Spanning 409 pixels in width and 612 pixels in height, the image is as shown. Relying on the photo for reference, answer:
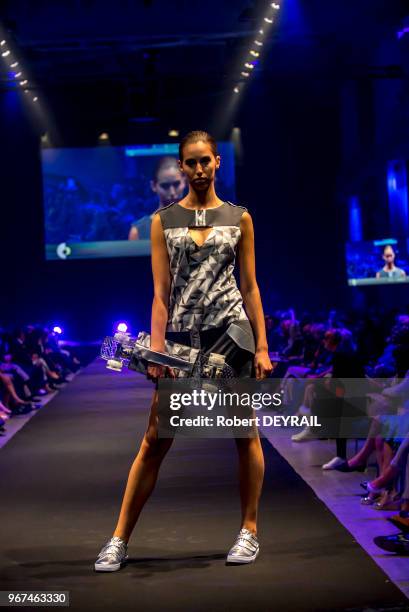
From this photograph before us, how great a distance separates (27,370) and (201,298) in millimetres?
8958

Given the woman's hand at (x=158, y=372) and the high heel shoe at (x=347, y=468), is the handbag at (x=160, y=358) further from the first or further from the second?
the high heel shoe at (x=347, y=468)

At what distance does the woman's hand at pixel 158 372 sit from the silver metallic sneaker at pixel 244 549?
0.62 metres

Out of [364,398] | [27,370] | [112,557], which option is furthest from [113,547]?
[27,370]

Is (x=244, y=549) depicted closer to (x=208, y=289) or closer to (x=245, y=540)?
(x=245, y=540)

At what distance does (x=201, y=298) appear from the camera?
10.4 ft

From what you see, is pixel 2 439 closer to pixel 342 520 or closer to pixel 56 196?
pixel 342 520

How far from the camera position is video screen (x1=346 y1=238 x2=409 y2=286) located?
1438 cm

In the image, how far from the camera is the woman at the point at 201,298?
3156mm

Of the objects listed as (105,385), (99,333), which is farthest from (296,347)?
(99,333)

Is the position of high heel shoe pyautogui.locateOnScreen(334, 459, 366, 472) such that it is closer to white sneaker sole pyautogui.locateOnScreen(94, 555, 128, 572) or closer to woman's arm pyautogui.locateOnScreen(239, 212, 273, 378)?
woman's arm pyautogui.locateOnScreen(239, 212, 273, 378)

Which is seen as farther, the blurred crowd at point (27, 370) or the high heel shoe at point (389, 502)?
the blurred crowd at point (27, 370)

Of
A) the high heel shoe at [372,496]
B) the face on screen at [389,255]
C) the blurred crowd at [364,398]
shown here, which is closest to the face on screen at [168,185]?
the face on screen at [389,255]

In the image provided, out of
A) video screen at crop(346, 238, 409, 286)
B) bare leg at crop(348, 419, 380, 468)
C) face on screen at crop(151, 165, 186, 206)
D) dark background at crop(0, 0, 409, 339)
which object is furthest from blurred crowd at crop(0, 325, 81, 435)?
dark background at crop(0, 0, 409, 339)

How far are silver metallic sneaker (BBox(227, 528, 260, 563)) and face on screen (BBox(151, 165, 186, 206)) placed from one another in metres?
15.9
